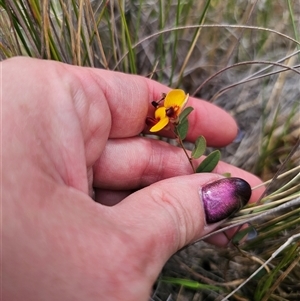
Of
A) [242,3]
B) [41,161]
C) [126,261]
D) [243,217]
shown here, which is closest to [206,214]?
[243,217]

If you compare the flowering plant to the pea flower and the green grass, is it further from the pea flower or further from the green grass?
the green grass

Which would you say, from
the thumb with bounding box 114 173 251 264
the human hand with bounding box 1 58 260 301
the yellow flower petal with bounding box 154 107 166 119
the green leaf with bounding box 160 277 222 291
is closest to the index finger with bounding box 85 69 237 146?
the human hand with bounding box 1 58 260 301

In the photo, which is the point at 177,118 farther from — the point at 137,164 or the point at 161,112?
the point at 137,164

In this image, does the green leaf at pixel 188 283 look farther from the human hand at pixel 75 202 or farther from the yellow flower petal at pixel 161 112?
the yellow flower petal at pixel 161 112

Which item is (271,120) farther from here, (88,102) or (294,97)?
(88,102)

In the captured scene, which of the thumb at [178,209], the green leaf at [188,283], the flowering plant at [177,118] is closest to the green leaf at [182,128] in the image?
the flowering plant at [177,118]

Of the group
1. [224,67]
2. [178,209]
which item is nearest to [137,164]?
[178,209]
